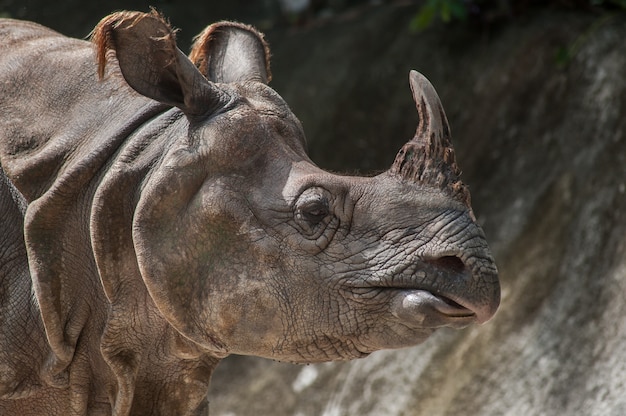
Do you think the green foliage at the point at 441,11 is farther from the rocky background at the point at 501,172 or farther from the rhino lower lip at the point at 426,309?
the rhino lower lip at the point at 426,309

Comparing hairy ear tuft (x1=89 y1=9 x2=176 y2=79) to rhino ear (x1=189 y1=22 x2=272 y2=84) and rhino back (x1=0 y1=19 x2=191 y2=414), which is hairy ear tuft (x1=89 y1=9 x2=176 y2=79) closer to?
rhino back (x1=0 y1=19 x2=191 y2=414)

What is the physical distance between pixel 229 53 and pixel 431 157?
97 centimetres

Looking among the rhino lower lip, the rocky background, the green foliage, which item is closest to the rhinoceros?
the rhino lower lip

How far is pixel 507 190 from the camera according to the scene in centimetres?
580

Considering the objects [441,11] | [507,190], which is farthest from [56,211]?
[441,11]

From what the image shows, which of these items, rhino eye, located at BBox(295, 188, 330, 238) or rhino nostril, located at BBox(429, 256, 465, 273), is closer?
rhino nostril, located at BBox(429, 256, 465, 273)

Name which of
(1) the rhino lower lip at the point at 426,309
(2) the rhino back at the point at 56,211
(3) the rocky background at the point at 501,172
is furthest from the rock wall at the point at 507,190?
(2) the rhino back at the point at 56,211

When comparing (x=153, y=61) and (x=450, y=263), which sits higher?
(x=153, y=61)

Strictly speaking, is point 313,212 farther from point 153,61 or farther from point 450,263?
point 153,61

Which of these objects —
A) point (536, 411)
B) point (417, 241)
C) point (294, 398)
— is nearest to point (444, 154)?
point (417, 241)

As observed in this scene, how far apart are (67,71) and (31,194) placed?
0.42 m

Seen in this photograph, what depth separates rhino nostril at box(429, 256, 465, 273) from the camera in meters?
2.66

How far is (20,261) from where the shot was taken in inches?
125

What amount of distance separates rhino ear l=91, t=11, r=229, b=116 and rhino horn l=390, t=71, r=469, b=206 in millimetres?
560
